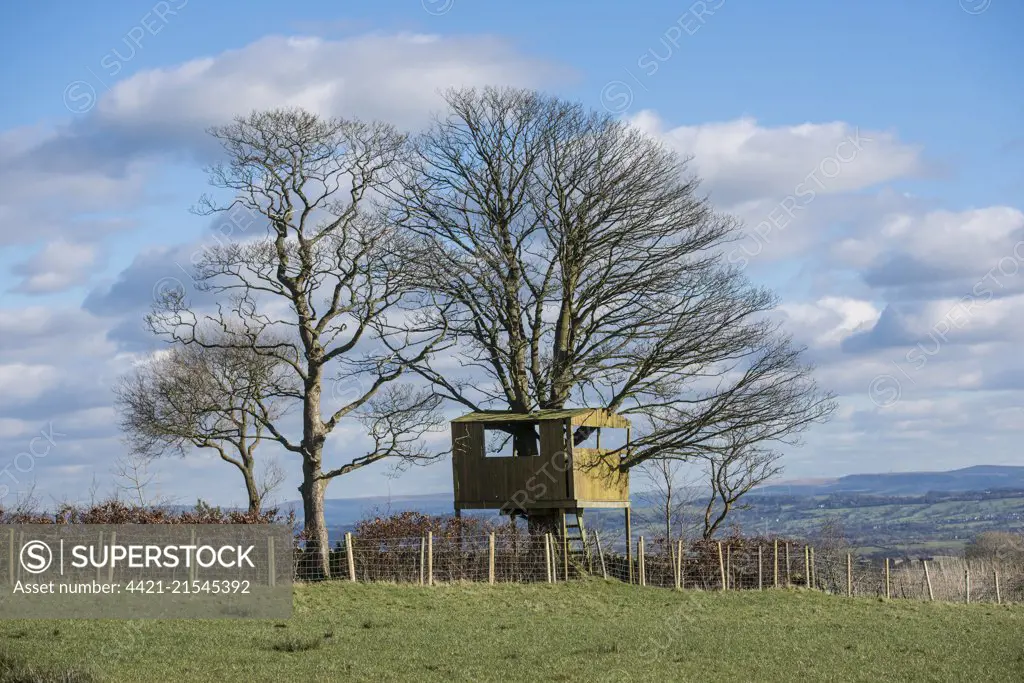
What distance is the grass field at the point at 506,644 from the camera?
49.7 feet

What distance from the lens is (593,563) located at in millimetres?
33281

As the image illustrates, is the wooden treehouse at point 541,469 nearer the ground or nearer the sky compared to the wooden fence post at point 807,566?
nearer the sky

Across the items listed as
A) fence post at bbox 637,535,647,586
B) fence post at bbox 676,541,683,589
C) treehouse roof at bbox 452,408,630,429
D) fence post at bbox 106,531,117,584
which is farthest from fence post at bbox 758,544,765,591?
fence post at bbox 106,531,117,584

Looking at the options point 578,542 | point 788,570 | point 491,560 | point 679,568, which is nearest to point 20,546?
point 491,560

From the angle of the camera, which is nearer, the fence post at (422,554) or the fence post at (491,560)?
the fence post at (422,554)

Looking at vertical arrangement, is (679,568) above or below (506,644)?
below

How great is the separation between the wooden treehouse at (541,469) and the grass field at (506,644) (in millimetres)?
5554

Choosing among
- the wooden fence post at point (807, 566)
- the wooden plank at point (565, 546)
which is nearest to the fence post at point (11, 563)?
the wooden plank at point (565, 546)

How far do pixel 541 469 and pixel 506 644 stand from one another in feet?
44.7

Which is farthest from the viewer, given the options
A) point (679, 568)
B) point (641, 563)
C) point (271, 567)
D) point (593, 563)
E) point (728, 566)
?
point (728, 566)

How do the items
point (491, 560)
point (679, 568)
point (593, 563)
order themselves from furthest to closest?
point (593, 563) → point (679, 568) → point (491, 560)

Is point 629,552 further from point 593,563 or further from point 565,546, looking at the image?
point 565,546

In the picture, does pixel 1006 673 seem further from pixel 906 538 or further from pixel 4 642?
pixel 906 538

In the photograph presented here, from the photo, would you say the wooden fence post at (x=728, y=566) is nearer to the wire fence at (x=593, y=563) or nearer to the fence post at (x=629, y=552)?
the wire fence at (x=593, y=563)
